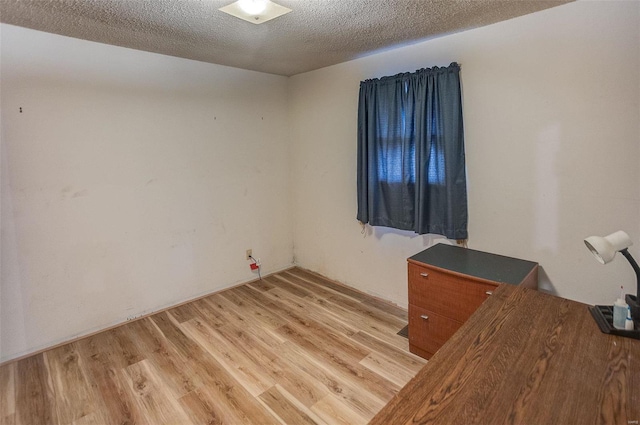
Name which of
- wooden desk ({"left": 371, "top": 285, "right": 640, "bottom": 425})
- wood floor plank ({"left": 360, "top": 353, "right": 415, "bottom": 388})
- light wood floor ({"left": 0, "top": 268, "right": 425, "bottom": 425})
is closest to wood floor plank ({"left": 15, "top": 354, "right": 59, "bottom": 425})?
light wood floor ({"left": 0, "top": 268, "right": 425, "bottom": 425})

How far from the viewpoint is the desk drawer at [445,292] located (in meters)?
2.05

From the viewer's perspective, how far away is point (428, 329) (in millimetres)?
2307

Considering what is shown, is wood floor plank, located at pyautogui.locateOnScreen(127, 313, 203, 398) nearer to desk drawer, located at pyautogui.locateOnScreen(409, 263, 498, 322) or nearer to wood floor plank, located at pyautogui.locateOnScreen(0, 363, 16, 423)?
wood floor plank, located at pyautogui.locateOnScreen(0, 363, 16, 423)

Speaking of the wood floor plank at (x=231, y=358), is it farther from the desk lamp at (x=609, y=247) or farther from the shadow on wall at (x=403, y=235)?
the desk lamp at (x=609, y=247)

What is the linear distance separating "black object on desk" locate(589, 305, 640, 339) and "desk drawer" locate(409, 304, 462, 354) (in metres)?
0.84

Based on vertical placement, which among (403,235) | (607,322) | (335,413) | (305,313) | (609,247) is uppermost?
(609,247)

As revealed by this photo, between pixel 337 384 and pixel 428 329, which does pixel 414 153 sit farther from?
pixel 337 384

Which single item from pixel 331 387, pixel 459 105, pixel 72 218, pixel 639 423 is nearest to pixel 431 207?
pixel 459 105

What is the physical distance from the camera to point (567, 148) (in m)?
2.07

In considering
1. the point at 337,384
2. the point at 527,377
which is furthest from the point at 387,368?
the point at 527,377

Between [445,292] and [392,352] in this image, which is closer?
[445,292]

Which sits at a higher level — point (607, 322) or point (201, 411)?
point (607, 322)

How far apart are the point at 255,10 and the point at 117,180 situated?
5.96 ft

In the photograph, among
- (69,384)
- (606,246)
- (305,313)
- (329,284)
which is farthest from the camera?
(329,284)
